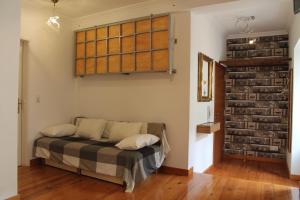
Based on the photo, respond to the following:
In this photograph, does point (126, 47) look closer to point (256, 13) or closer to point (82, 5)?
point (82, 5)

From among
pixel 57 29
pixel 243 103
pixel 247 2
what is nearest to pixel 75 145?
pixel 57 29

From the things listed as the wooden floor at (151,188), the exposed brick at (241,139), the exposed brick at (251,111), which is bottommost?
the wooden floor at (151,188)

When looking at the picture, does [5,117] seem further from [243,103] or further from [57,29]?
[243,103]

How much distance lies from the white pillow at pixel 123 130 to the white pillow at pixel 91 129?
0.19 meters

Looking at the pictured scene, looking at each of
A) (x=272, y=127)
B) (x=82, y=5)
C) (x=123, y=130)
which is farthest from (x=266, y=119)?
(x=82, y=5)

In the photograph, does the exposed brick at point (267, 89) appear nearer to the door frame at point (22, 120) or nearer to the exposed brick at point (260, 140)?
the exposed brick at point (260, 140)

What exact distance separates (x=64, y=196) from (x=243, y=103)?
4200 mm

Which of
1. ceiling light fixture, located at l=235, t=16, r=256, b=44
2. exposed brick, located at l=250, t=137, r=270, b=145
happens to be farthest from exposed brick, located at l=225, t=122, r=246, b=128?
ceiling light fixture, located at l=235, t=16, r=256, b=44

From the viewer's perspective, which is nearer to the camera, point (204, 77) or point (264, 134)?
point (204, 77)

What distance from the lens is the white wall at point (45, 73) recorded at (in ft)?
11.5

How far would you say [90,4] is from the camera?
3.60 metres

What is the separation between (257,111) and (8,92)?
4.74 metres

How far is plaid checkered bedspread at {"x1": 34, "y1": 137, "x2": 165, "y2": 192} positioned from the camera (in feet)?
8.82

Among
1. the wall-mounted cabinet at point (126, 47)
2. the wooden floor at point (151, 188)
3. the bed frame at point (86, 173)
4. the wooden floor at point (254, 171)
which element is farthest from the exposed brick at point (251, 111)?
the bed frame at point (86, 173)
